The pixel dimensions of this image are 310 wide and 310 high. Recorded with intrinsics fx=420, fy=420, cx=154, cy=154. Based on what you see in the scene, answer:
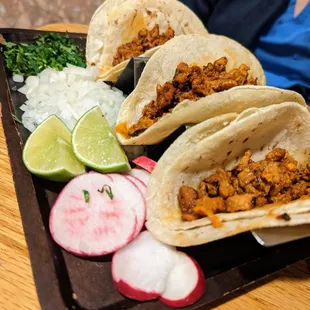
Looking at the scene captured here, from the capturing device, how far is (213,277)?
164cm

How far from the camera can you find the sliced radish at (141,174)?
1932 mm

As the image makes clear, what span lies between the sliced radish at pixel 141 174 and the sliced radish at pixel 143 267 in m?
0.35

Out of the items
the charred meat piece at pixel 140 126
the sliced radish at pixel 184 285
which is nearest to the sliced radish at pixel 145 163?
the charred meat piece at pixel 140 126

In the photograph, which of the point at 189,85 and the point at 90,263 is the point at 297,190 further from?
the point at 90,263

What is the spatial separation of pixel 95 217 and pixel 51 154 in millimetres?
444

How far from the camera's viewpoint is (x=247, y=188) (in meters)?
1.69

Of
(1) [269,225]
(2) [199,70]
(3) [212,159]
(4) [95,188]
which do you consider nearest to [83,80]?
(2) [199,70]

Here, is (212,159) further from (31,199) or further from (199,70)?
(31,199)

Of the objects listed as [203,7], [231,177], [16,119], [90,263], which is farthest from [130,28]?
[90,263]

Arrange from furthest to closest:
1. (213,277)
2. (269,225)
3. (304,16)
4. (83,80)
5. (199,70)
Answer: (304,16)
(83,80)
(199,70)
(213,277)
(269,225)

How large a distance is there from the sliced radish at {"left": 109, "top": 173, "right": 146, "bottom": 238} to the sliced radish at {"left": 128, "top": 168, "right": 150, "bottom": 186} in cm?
7

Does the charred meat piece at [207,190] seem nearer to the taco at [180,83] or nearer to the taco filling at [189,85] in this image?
the taco at [180,83]

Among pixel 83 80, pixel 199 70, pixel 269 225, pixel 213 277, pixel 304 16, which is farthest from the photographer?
pixel 304 16

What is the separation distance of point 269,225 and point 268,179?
0.27 m
